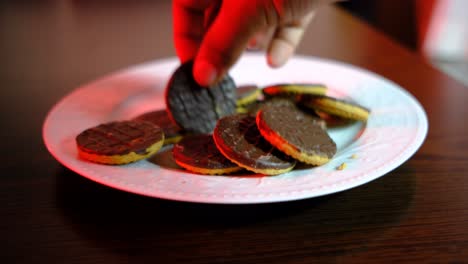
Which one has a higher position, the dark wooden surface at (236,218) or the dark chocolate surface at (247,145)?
the dark chocolate surface at (247,145)

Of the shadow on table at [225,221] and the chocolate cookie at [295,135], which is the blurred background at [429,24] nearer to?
the chocolate cookie at [295,135]

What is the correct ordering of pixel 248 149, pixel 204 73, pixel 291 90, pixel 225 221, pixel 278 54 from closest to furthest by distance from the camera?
pixel 225 221, pixel 248 149, pixel 204 73, pixel 291 90, pixel 278 54

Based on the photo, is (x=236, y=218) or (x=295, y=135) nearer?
(x=236, y=218)

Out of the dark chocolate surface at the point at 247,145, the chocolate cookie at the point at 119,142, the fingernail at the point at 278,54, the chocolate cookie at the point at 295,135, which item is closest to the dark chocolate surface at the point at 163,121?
the chocolate cookie at the point at 119,142

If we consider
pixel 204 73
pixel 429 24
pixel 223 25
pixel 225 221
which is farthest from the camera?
pixel 429 24

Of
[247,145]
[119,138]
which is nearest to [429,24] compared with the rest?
[247,145]

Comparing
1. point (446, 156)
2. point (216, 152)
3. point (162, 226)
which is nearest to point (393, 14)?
point (446, 156)

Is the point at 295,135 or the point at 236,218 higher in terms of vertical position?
the point at 295,135

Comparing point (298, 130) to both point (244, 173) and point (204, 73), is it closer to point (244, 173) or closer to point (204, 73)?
point (244, 173)
